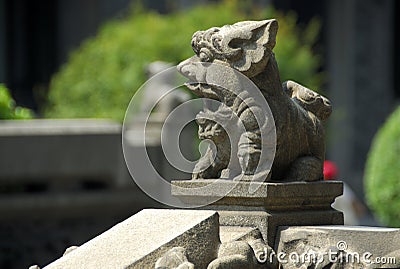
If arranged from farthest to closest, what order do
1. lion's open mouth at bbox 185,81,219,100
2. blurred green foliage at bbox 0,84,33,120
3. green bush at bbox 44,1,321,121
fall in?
green bush at bbox 44,1,321,121 < blurred green foliage at bbox 0,84,33,120 < lion's open mouth at bbox 185,81,219,100

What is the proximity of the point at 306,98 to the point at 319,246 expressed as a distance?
1.06 m

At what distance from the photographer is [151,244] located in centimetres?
657

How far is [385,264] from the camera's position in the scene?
6672 millimetres

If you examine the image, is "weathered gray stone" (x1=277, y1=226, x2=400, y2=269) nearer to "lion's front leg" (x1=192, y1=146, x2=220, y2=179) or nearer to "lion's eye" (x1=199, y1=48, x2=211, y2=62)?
"lion's front leg" (x1=192, y1=146, x2=220, y2=179)

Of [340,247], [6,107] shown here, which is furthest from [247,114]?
[6,107]

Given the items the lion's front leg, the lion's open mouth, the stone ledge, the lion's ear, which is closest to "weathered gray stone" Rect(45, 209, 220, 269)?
the stone ledge

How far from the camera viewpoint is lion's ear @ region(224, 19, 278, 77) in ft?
23.0

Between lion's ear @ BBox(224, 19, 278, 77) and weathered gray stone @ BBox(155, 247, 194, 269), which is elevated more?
lion's ear @ BBox(224, 19, 278, 77)

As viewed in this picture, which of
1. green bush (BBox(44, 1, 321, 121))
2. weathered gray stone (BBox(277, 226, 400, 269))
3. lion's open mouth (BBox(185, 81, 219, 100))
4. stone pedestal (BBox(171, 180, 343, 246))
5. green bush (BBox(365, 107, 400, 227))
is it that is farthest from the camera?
green bush (BBox(44, 1, 321, 121))

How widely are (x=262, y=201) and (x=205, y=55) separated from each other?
2.90ft

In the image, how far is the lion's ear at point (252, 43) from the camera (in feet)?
23.0

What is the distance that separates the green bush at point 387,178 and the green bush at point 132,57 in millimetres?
6227

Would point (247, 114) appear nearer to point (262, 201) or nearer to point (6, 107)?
point (262, 201)

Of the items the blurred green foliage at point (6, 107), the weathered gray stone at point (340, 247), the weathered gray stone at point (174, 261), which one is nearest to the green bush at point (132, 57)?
the blurred green foliage at point (6, 107)
